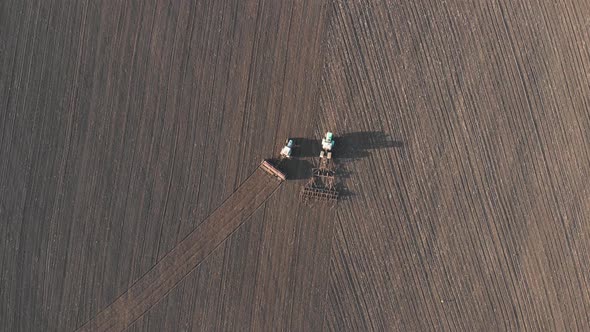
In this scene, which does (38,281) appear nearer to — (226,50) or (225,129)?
(225,129)

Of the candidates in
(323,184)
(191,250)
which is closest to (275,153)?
(323,184)

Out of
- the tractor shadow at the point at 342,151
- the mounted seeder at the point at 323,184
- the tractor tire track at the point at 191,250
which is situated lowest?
the tractor tire track at the point at 191,250

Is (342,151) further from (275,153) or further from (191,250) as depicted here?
(191,250)

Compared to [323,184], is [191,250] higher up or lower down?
lower down

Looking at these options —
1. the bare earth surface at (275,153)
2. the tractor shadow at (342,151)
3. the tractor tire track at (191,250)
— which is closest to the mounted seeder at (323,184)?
the tractor shadow at (342,151)

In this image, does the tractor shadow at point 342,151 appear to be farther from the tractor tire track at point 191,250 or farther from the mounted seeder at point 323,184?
the tractor tire track at point 191,250

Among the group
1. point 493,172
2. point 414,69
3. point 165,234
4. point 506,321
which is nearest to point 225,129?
point 165,234

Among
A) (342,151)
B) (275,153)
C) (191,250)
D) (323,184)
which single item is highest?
(342,151)

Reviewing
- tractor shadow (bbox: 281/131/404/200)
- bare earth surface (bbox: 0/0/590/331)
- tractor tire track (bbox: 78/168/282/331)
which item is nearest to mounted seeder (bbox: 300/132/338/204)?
tractor shadow (bbox: 281/131/404/200)
